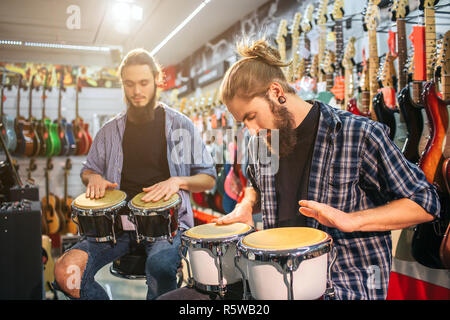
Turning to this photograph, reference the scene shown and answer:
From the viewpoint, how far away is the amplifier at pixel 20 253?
202 cm

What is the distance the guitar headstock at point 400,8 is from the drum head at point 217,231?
1.69 metres

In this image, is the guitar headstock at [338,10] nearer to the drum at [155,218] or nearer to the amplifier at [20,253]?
the drum at [155,218]

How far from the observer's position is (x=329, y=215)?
114 centimetres

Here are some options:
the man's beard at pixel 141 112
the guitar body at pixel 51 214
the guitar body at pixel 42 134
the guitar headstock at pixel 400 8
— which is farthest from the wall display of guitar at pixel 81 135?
the guitar headstock at pixel 400 8

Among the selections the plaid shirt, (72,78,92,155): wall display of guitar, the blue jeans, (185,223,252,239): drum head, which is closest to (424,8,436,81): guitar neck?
the plaid shirt

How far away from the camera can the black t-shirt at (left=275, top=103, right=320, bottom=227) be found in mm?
1524

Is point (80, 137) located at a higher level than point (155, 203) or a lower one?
higher

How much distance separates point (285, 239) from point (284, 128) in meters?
0.53

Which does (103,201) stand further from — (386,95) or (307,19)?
(307,19)

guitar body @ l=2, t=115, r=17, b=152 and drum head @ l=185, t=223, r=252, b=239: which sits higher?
guitar body @ l=2, t=115, r=17, b=152

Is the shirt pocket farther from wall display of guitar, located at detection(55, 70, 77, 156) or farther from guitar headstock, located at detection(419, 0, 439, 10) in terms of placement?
wall display of guitar, located at detection(55, 70, 77, 156)

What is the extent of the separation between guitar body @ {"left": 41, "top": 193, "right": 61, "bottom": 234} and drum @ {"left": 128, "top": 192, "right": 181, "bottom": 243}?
3.18 metres

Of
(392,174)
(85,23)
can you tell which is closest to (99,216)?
(85,23)
